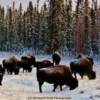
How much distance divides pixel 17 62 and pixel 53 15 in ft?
116

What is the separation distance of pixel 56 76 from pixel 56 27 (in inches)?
1905

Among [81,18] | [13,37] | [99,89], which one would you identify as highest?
[99,89]

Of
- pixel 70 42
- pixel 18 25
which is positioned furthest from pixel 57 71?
pixel 18 25

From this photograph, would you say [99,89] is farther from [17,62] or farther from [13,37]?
[13,37]

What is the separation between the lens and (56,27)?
65938 millimetres

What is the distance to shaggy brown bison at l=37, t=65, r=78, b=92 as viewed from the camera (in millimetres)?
17766

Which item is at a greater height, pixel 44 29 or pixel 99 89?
pixel 99 89

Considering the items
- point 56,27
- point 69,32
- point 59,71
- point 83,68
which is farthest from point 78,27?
point 59,71

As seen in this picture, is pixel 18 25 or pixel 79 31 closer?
pixel 79 31

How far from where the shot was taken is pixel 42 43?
74938 mm

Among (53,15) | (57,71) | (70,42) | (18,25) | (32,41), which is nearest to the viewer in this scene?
(57,71)

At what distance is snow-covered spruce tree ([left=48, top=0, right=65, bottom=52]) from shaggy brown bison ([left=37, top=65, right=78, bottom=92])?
1768 inches

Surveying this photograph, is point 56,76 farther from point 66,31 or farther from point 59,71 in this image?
point 66,31

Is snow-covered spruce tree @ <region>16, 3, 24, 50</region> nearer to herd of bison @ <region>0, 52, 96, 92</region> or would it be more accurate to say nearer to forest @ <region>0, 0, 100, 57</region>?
forest @ <region>0, 0, 100, 57</region>
